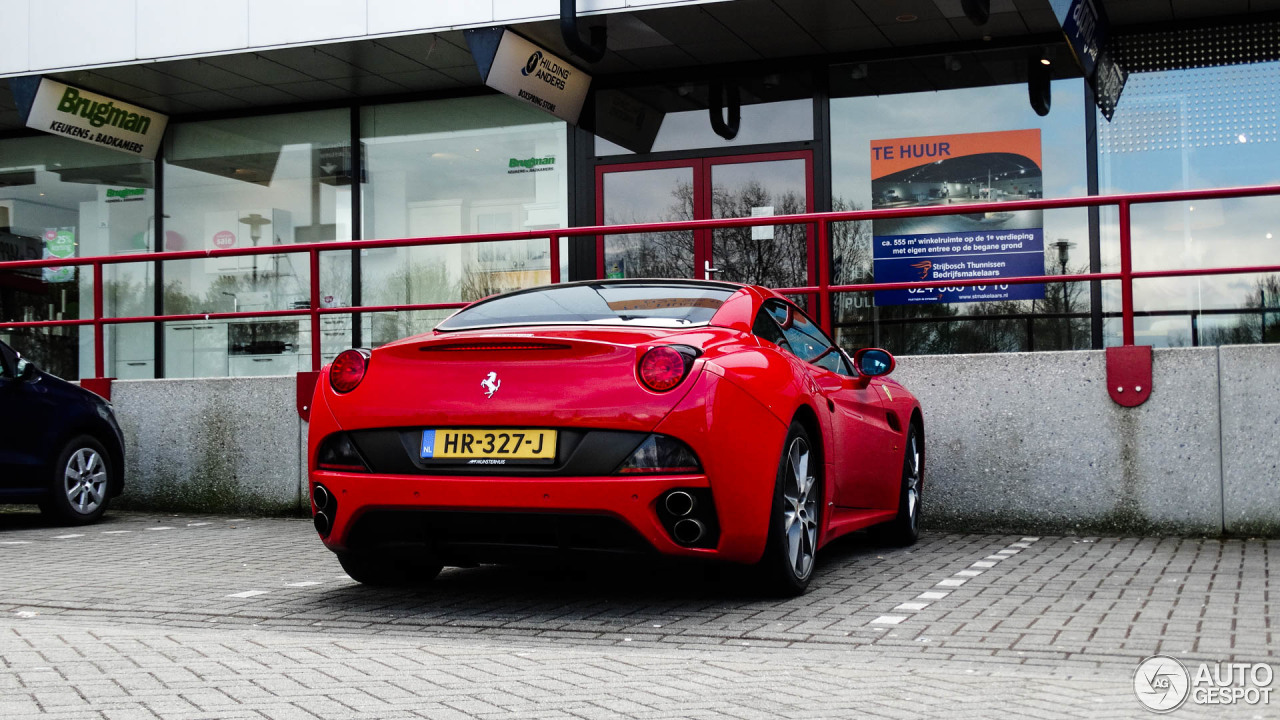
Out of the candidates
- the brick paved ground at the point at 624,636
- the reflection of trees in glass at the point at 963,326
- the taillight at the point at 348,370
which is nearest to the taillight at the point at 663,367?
the brick paved ground at the point at 624,636

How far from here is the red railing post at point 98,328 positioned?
10.8 m

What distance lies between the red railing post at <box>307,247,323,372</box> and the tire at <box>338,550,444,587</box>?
13.8ft

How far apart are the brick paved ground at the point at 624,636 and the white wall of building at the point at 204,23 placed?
21.9ft

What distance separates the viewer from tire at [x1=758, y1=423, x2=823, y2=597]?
550cm

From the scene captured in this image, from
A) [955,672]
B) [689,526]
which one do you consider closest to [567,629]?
[689,526]

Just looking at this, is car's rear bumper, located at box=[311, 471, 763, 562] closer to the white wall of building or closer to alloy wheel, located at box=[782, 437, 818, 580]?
alloy wheel, located at box=[782, 437, 818, 580]

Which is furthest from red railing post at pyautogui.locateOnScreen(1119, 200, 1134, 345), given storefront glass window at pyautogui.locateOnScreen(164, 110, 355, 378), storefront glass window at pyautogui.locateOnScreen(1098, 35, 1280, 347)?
storefront glass window at pyautogui.locateOnScreen(164, 110, 355, 378)

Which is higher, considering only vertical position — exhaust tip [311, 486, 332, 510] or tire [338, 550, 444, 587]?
exhaust tip [311, 486, 332, 510]

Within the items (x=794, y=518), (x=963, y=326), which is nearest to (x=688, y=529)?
(x=794, y=518)

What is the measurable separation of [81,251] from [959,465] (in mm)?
12214

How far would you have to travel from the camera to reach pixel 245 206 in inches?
638

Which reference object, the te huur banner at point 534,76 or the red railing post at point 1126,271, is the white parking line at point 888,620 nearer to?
the red railing post at point 1126,271

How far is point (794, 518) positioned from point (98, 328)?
7.28 m

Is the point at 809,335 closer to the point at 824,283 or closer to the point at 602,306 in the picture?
the point at 602,306
